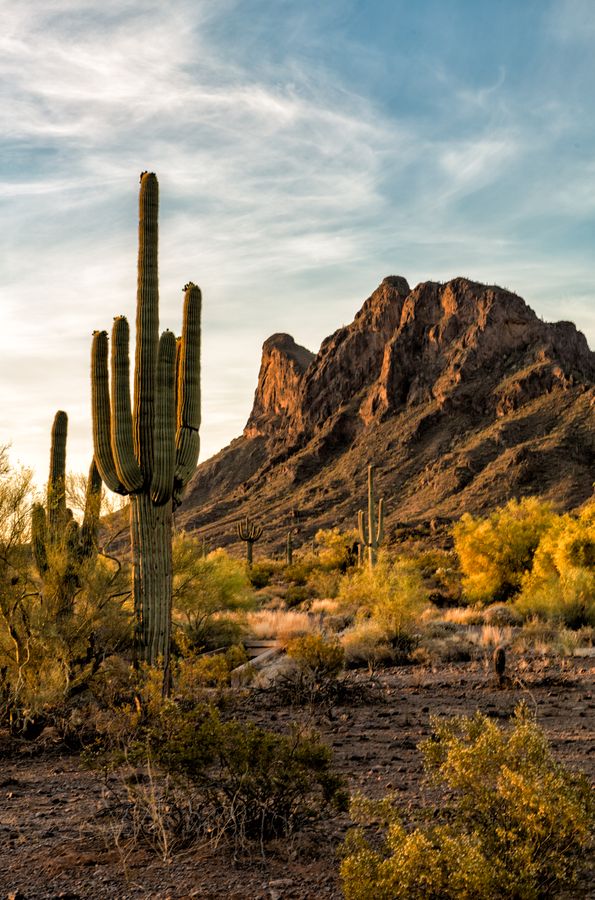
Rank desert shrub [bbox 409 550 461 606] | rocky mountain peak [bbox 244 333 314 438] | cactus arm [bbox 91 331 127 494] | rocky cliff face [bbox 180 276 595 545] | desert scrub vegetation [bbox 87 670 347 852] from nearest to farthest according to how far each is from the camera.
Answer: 1. desert scrub vegetation [bbox 87 670 347 852]
2. cactus arm [bbox 91 331 127 494]
3. desert shrub [bbox 409 550 461 606]
4. rocky cliff face [bbox 180 276 595 545]
5. rocky mountain peak [bbox 244 333 314 438]

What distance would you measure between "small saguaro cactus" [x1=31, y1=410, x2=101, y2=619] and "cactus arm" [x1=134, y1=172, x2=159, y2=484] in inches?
56.4

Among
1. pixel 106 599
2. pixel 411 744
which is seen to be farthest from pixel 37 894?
pixel 106 599

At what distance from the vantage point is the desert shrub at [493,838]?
3801mm

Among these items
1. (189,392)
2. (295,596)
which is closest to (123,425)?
(189,392)

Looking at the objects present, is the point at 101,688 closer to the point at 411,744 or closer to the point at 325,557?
the point at 411,744

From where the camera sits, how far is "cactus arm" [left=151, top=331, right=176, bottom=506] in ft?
33.9

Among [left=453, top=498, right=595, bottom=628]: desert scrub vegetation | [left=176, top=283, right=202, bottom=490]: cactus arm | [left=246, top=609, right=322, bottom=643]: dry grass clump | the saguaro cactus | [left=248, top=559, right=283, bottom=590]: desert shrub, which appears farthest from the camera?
[left=248, top=559, right=283, bottom=590]: desert shrub

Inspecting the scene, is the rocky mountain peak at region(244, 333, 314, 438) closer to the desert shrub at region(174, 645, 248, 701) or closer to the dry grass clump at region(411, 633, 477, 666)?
the dry grass clump at region(411, 633, 477, 666)

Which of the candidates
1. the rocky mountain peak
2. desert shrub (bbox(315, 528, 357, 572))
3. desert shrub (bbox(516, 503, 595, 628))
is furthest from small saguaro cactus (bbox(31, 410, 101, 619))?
the rocky mountain peak

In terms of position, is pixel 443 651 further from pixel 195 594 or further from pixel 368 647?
pixel 195 594

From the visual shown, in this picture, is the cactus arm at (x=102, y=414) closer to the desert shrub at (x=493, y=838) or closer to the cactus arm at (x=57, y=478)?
the cactus arm at (x=57, y=478)

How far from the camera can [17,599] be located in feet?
30.5

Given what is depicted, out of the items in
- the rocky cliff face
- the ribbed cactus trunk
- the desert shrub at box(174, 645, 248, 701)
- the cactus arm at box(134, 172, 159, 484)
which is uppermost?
the rocky cliff face

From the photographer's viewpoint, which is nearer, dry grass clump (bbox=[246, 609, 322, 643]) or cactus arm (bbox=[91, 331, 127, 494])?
cactus arm (bbox=[91, 331, 127, 494])
